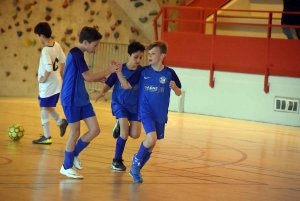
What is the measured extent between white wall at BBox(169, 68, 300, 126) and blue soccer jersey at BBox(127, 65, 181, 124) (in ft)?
23.4

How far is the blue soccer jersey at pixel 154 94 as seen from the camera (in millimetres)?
6574

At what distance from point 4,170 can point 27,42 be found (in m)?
9.34

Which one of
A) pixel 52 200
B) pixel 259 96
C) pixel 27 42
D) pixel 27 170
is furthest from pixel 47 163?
pixel 27 42

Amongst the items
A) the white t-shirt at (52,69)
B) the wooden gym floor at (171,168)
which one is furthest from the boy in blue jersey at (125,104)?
the white t-shirt at (52,69)

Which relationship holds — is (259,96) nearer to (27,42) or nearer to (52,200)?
(27,42)

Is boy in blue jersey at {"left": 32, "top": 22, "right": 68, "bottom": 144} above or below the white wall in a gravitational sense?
above

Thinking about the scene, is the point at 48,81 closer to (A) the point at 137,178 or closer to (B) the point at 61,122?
(B) the point at 61,122

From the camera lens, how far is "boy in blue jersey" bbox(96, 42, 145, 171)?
7.05 m

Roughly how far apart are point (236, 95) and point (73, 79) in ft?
26.1

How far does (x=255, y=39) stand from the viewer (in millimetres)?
13711

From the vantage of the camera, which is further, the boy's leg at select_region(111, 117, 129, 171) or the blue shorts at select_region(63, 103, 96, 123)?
the boy's leg at select_region(111, 117, 129, 171)

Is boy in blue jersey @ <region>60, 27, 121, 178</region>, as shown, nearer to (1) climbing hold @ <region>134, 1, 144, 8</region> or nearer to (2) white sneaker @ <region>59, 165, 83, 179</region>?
(2) white sneaker @ <region>59, 165, 83, 179</region>

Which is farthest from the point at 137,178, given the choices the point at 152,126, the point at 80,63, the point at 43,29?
the point at 43,29

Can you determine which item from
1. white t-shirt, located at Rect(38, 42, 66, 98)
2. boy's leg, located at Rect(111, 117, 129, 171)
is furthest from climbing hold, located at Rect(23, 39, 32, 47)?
boy's leg, located at Rect(111, 117, 129, 171)
